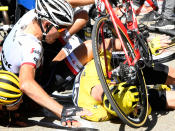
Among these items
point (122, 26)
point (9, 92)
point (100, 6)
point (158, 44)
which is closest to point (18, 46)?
point (9, 92)

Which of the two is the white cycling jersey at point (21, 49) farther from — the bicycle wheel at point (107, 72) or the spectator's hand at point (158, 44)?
the spectator's hand at point (158, 44)

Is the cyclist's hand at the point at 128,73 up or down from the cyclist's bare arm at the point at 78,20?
down

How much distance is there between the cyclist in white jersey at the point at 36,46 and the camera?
9.28 ft

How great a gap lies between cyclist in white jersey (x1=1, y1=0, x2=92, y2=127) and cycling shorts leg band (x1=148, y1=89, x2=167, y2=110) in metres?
0.72

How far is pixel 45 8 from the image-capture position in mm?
3035

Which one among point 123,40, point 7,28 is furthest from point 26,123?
point 7,28

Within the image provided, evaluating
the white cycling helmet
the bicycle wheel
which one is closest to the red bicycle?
the bicycle wheel

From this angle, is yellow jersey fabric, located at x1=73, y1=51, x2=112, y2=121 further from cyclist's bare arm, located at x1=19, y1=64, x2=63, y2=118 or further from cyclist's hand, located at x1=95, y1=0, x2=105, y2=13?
cyclist's hand, located at x1=95, y1=0, x2=105, y2=13

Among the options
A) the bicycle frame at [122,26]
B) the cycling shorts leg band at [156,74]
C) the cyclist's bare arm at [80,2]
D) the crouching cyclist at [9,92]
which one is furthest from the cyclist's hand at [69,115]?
the cyclist's bare arm at [80,2]

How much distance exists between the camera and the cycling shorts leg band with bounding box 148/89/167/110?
305 cm

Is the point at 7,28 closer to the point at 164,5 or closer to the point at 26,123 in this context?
the point at 26,123

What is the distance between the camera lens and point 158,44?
4.23m

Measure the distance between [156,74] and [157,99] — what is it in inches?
15.0

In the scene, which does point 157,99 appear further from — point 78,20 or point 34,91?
point 78,20
